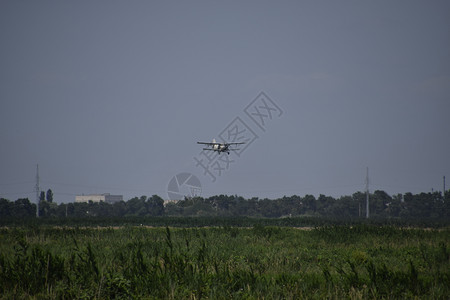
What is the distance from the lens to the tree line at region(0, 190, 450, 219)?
152 m

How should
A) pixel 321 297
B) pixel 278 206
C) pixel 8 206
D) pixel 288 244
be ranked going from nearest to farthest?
pixel 321 297 → pixel 288 244 → pixel 8 206 → pixel 278 206

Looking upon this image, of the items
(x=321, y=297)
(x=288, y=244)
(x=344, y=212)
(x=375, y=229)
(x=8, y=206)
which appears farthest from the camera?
(x=344, y=212)

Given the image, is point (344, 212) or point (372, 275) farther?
point (344, 212)

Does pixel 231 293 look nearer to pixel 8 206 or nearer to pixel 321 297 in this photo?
pixel 321 297

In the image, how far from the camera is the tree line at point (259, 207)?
15238 centimetres

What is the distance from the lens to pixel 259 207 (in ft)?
607

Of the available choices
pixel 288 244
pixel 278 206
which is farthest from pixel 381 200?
pixel 288 244

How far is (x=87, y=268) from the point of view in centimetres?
1524

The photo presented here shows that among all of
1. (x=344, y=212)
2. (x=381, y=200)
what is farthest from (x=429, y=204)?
(x=344, y=212)

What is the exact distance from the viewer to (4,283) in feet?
48.1

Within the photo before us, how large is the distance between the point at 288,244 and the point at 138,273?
19.2 metres

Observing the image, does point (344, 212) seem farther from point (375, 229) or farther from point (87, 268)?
point (87, 268)

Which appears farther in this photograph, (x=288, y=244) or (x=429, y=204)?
(x=429, y=204)

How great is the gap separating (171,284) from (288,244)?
20624mm
